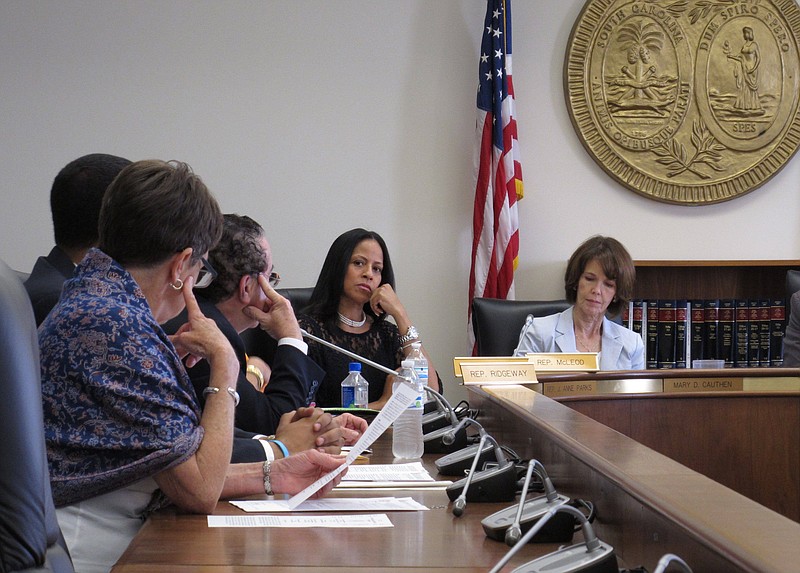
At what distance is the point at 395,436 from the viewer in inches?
85.6

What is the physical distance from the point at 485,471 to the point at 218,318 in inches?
38.1

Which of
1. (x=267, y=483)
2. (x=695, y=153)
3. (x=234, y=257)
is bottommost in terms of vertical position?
(x=267, y=483)

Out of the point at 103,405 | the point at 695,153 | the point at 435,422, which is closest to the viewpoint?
the point at 103,405

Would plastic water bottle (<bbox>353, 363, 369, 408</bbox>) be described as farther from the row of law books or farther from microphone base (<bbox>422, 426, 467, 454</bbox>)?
the row of law books

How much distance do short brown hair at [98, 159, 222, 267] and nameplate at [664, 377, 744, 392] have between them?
1.55 meters

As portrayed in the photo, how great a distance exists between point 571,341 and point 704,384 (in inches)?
45.3

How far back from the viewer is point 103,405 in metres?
1.46

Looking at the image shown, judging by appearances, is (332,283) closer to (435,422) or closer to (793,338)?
(435,422)

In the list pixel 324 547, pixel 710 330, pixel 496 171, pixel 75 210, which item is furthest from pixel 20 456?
pixel 710 330

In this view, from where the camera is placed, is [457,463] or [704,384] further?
[704,384]

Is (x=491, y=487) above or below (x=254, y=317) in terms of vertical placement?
below

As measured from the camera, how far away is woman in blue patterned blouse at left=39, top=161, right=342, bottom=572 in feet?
4.76

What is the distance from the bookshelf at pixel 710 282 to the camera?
477 cm

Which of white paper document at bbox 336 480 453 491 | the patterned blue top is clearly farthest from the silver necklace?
the patterned blue top
